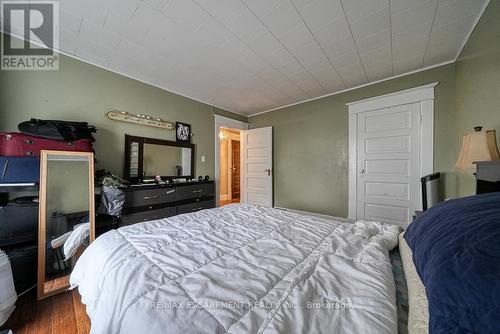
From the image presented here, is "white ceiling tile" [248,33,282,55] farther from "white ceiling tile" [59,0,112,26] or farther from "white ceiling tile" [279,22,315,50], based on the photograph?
"white ceiling tile" [59,0,112,26]

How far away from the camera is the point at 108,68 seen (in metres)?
2.42

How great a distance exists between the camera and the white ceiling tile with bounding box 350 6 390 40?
5.27ft

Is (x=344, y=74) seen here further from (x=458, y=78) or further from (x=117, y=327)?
(x=117, y=327)

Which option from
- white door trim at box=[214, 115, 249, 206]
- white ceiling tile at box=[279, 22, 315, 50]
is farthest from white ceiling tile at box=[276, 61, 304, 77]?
white door trim at box=[214, 115, 249, 206]

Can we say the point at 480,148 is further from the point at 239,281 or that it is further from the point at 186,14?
the point at 186,14

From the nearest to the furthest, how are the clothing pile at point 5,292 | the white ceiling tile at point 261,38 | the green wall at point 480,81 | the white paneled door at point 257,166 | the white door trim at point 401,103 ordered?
the clothing pile at point 5,292
the green wall at point 480,81
the white ceiling tile at point 261,38
the white door trim at point 401,103
the white paneled door at point 257,166

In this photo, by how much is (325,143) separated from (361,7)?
2.09 metres

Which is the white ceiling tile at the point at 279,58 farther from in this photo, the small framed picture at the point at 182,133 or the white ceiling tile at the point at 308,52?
the small framed picture at the point at 182,133

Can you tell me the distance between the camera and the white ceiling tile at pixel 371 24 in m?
1.61

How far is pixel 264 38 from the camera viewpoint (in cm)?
189

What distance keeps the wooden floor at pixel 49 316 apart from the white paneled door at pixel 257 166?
10.3 ft

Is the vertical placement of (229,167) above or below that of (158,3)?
below

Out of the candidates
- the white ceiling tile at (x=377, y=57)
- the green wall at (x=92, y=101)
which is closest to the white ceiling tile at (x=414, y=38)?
the white ceiling tile at (x=377, y=57)

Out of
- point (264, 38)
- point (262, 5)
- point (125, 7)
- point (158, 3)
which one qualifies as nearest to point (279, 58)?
point (264, 38)
